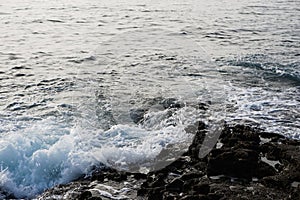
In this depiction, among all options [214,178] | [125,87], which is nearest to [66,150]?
[214,178]

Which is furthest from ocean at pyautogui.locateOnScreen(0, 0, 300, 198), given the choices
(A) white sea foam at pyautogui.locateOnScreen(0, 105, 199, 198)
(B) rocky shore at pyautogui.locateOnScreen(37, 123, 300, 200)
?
(B) rocky shore at pyautogui.locateOnScreen(37, 123, 300, 200)

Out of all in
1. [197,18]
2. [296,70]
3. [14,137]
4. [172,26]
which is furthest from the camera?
[197,18]

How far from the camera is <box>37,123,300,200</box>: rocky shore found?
20.4 ft

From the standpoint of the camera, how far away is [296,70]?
44.8 ft

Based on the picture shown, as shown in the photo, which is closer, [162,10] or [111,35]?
[111,35]

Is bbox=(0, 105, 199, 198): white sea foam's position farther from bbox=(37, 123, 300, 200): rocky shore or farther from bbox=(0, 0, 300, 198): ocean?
bbox=(37, 123, 300, 200): rocky shore

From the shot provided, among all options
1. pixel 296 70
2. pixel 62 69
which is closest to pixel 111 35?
pixel 62 69

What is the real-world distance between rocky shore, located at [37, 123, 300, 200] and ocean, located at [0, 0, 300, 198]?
1.59ft

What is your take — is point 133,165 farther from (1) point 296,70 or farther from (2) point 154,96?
(1) point 296,70

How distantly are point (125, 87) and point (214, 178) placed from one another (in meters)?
6.00

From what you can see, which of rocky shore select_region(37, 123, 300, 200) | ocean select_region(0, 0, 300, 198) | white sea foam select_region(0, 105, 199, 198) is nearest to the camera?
rocky shore select_region(37, 123, 300, 200)

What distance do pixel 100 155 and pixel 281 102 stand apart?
17.7 feet

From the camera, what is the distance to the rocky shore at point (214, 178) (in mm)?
6230

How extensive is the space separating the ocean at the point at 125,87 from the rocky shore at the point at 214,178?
1.59ft
